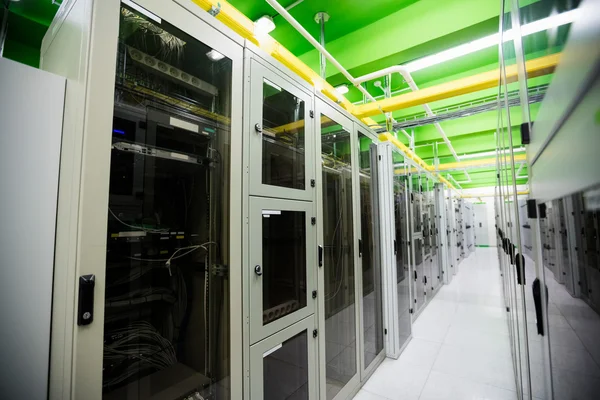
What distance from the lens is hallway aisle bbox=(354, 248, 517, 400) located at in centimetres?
224

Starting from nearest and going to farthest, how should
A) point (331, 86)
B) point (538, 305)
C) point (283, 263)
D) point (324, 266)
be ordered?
1. point (538, 305)
2. point (283, 263)
3. point (324, 266)
4. point (331, 86)

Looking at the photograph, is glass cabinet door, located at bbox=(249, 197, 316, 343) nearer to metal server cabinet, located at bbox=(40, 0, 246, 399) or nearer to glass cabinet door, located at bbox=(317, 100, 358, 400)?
metal server cabinet, located at bbox=(40, 0, 246, 399)

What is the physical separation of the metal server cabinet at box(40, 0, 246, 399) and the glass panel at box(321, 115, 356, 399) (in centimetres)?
100

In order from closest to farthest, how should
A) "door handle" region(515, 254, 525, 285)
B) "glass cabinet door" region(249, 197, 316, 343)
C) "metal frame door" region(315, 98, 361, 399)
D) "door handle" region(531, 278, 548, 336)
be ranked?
1. "door handle" region(531, 278, 548, 336)
2. "door handle" region(515, 254, 525, 285)
3. "glass cabinet door" region(249, 197, 316, 343)
4. "metal frame door" region(315, 98, 361, 399)

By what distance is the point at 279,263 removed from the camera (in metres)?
1.64

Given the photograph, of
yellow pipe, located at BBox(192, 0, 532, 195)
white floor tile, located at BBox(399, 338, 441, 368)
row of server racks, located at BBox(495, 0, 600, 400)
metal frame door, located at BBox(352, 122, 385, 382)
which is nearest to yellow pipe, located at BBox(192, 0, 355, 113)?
Result: yellow pipe, located at BBox(192, 0, 532, 195)

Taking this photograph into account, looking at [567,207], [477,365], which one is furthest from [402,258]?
[567,207]

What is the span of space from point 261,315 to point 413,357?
2.39m

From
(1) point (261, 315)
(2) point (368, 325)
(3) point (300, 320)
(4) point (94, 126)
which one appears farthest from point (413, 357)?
(4) point (94, 126)

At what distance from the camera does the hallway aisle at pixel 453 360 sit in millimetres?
2236

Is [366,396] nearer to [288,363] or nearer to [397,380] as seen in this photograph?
[397,380]

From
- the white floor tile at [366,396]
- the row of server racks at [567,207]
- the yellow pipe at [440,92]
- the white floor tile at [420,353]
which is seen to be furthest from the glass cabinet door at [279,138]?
the white floor tile at [420,353]

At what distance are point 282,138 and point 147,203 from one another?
966 mm

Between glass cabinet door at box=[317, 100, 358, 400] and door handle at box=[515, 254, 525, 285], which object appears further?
glass cabinet door at box=[317, 100, 358, 400]
